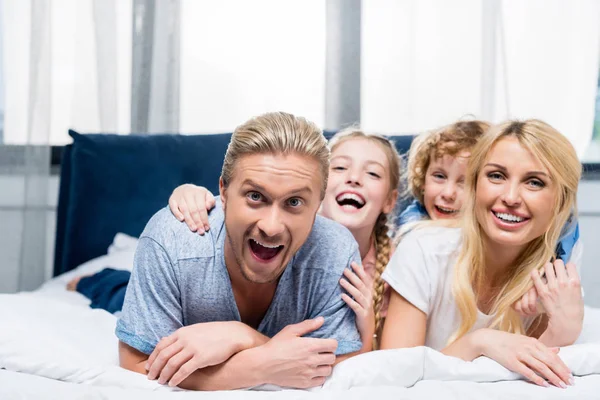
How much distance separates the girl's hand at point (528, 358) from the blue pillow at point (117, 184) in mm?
1227

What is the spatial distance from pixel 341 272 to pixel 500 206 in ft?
1.36

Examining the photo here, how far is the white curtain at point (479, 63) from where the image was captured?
9.07ft

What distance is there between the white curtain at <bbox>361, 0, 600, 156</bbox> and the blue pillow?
2.54 ft

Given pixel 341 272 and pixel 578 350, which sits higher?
pixel 341 272

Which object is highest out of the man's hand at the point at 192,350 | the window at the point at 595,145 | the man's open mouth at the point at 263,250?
the window at the point at 595,145

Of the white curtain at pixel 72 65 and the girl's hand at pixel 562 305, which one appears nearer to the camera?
the girl's hand at pixel 562 305

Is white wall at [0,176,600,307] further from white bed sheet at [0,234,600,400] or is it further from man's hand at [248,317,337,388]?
man's hand at [248,317,337,388]

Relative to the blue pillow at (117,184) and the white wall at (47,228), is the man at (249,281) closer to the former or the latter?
the blue pillow at (117,184)

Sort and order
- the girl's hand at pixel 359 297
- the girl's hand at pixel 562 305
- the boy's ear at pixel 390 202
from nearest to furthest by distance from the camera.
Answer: the girl's hand at pixel 359 297 < the girl's hand at pixel 562 305 < the boy's ear at pixel 390 202

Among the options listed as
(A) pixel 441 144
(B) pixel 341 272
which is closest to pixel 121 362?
(B) pixel 341 272

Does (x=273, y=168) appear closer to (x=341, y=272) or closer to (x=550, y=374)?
(x=341, y=272)

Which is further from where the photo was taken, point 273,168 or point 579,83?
point 579,83

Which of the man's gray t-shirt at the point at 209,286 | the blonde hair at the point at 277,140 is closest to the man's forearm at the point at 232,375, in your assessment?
the man's gray t-shirt at the point at 209,286

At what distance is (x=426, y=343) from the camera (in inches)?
67.4
